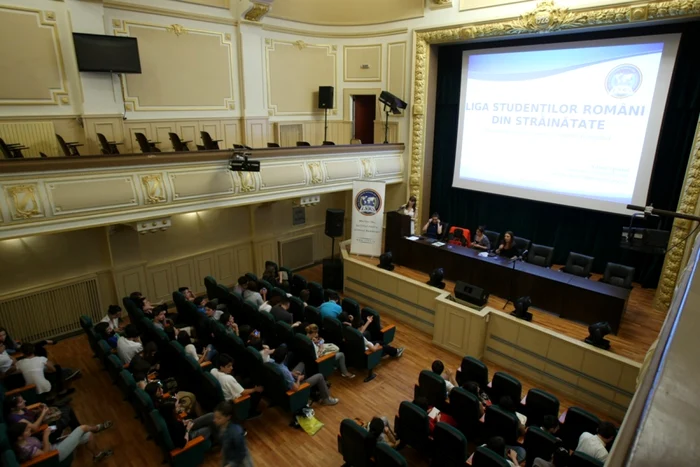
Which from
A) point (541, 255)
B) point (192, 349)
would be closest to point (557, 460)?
point (192, 349)

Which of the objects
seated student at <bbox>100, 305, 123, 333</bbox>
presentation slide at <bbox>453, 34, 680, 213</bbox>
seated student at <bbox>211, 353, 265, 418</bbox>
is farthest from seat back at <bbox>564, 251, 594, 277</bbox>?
seated student at <bbox>100, 305, 123, 333</bbox>

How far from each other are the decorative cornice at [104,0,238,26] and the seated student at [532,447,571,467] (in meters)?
9.55

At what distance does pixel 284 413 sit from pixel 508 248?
5239mm

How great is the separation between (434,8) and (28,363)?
9.83 metres

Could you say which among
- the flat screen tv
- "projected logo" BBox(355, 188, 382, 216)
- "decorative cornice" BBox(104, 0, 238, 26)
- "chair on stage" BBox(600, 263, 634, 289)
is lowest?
"chair on stage" BBox(600, 263, 634, 289)

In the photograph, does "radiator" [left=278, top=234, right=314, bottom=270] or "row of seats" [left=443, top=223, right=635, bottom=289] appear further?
"radiator" [left=278, top=234, right=314, bottom=270]

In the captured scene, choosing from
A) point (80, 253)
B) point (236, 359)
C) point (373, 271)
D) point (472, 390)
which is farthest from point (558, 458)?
point (80, 253)

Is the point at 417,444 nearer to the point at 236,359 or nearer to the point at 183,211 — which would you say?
the point at 236,359

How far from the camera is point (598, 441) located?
4070 millimetres

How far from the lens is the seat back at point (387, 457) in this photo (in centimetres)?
380

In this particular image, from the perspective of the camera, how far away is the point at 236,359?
5980 millimetres

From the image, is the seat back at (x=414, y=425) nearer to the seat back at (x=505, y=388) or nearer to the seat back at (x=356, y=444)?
the seat back at (x=356, y=444)

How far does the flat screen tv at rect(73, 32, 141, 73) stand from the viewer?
23.5ft

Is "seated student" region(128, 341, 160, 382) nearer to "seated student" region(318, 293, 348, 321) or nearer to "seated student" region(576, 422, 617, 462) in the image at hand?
"seated student" region(318, 293, 348, 321)
